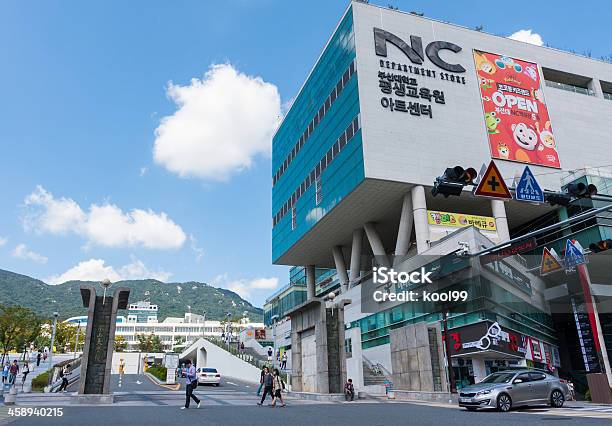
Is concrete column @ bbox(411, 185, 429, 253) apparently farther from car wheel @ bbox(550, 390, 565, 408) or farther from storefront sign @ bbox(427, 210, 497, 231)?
car wheel @ bbox(550, 390, 565, 408)

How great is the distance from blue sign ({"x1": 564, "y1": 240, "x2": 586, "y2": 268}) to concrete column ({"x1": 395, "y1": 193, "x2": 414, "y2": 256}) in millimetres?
18157

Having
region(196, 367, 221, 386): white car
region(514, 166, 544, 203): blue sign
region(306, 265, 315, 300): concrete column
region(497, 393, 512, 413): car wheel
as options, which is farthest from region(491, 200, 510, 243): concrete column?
region(514, 166, 544, 203): blue sign

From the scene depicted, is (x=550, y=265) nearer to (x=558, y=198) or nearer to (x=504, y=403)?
(x=504, y=403)

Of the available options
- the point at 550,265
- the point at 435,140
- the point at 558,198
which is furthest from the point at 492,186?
the point at 435,140

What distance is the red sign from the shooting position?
51562mm

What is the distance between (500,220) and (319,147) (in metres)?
22.2

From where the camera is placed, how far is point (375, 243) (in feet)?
187

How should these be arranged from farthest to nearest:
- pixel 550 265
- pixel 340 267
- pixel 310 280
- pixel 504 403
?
1. pixel 310 280
2. pixel 340 267
3. pixel 550 265
4. pixel 504 403

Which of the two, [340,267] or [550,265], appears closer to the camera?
[550,265]

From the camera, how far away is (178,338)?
168875mm

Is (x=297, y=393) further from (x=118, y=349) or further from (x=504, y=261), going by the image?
(x=118, y=349)

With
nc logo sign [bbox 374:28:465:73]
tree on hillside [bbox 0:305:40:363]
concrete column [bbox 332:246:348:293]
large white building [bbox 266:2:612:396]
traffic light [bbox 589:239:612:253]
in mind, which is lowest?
traffic light [bbox 589:239:612:253]

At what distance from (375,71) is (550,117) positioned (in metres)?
22.1

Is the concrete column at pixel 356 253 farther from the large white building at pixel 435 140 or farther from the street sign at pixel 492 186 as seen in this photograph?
the street sign at pixel 492 186
